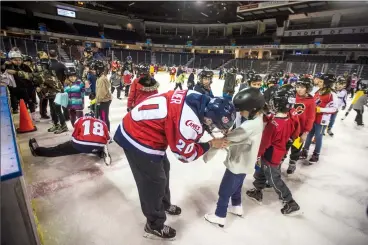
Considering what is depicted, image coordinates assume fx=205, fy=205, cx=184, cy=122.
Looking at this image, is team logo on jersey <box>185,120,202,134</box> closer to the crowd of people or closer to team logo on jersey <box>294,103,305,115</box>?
the crowd of people

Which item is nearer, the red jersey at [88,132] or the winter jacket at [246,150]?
the winter jacket at [246,150]

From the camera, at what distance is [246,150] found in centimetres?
188

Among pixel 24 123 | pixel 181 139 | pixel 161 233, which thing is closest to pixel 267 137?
pixel 181 139

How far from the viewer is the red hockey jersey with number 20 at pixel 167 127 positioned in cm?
140

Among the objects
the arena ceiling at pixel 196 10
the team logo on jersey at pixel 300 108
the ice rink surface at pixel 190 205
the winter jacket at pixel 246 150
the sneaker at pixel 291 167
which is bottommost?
the ice rink surface at pixel 190 205

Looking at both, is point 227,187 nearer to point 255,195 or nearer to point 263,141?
point 263,141

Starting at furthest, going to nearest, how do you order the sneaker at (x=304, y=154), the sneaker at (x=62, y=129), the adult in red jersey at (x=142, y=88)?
the sneaker at (x=62, y=129)
the sneaker at (x=304, y=154)
the adult in red jersey at (x=142, y=88)

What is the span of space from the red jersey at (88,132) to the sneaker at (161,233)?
1.53 metres

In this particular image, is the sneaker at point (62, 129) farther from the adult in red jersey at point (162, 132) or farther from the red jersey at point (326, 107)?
the red jersey at point (326, 107)

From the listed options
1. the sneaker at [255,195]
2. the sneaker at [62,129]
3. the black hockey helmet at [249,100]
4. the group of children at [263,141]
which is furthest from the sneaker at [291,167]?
the sneaker at [62,129]

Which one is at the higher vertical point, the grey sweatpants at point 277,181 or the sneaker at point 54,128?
the grey sweatpants at point 277,181

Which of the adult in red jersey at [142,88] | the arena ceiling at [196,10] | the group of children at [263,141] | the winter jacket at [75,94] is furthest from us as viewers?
the arena ceiling at [196,10]

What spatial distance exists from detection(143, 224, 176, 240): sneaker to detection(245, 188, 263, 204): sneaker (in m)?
1.14

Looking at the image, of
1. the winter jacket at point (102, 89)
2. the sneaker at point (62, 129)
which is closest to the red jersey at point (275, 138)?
the winter jacket at point (102, 89)
